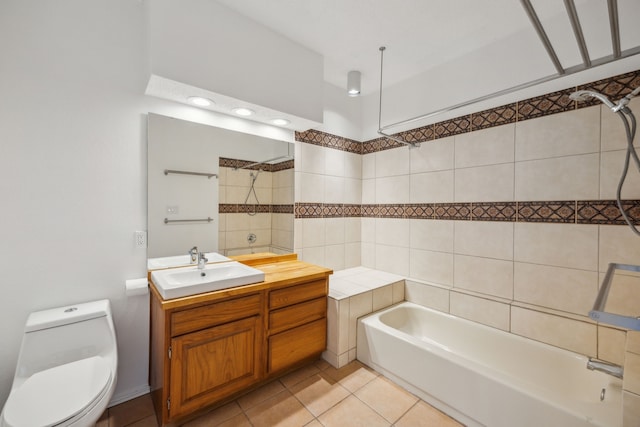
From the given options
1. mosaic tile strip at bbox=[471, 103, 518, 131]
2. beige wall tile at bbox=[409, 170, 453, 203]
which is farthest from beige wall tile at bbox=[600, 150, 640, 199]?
beige wall tile at bbox=[409, 170, 453, 203]

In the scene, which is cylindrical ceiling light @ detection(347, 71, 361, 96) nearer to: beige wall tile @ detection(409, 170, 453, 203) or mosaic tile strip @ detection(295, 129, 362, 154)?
mosaic tile strip @ detection(295, 129, 362, 154)

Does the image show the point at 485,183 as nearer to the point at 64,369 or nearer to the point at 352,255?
the point at 352,255

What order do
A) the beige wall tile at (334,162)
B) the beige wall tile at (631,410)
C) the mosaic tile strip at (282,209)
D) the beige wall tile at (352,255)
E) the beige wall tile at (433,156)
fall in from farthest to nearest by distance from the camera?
the beige wall tile at (352,255), the beige wall tile at (334,162), the mosaic tile strip at (282,209), the beige wall tile at (433,156), the beige wall tile at (631,410)

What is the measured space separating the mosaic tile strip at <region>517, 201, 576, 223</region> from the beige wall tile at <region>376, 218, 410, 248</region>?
3.19 ft

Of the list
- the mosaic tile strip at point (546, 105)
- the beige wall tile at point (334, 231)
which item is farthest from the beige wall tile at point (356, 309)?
the mosaic tile strip at point (546, 105)

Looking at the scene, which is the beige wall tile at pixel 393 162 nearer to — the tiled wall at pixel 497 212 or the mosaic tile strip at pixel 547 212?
the tiled wall at pixel 497 212

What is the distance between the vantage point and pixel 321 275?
7.01ft

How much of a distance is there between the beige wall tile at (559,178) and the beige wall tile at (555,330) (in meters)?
0.83

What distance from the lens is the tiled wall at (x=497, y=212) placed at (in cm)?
167

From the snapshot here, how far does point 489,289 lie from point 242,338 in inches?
76.1

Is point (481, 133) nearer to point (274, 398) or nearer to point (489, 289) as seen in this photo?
point (489, 289)

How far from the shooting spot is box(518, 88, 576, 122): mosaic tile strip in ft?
5.82

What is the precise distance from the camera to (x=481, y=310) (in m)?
2.14

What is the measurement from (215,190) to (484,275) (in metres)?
2.29
